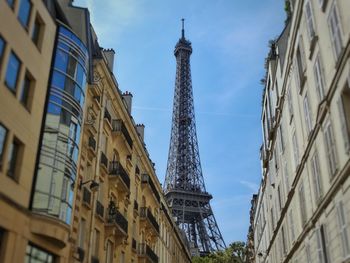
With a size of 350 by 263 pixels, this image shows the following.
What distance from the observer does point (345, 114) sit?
15398 mm

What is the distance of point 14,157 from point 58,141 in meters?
3.35

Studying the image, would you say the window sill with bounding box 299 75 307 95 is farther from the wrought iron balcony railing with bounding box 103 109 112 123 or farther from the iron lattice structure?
the iron lattice structure

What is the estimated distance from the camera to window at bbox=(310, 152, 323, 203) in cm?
1978

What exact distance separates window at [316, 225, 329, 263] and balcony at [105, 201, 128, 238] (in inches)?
587

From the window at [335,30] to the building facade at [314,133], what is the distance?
32mm

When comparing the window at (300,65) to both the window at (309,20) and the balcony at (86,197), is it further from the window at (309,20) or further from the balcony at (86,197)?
the balcony at (86,197)

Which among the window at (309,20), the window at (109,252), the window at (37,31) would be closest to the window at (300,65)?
the window at (309,20)

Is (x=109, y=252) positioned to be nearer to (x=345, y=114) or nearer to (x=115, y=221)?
(x=115, y=221)

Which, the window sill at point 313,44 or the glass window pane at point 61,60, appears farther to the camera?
the glass window pane at point 61,60

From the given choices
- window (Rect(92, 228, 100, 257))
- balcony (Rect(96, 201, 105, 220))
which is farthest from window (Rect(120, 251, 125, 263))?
balcony (Rect(96, 201, 105, 220))

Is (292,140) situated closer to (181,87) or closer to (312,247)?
(312,247)

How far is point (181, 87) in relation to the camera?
136m

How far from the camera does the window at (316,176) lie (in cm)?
1978

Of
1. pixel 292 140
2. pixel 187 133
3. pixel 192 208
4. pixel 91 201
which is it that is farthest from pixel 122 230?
pixel 187 133
